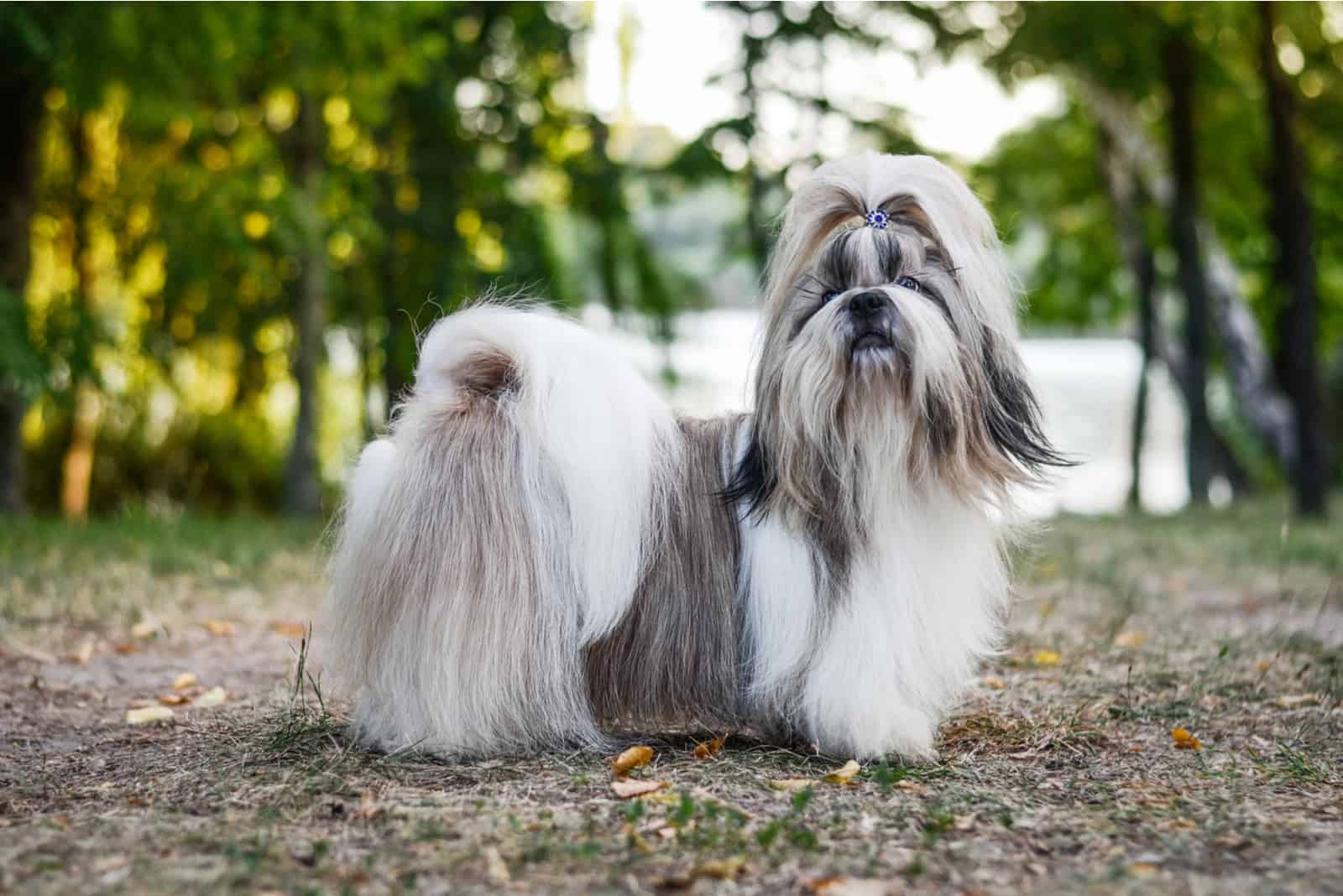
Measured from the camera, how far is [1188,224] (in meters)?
11.9

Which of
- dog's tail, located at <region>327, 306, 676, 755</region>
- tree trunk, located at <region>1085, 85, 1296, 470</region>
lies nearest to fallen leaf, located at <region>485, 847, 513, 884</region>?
dog's tail, located at <region>327, 306, 676, 755</region>

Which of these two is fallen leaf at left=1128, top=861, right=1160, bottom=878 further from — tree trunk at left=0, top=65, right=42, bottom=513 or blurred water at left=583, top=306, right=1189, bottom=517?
tree trunk at left=0, top=65, right=42, bottom=513

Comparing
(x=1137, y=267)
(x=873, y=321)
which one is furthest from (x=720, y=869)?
(x=1137, y=267)

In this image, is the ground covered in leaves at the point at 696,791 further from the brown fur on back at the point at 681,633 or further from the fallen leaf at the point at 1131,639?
the brown fur on back at the point at 681,633

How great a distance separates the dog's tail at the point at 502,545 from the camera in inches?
133

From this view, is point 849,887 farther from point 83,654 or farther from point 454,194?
point 454,194

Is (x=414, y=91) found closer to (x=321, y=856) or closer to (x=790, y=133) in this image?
(x=790, y=133)

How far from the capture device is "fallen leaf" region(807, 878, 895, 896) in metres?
2.50

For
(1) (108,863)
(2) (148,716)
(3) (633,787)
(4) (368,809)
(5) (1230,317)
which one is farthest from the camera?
(5) (1230,317)

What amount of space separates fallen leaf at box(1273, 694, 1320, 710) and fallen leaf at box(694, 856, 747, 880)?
2.43 m

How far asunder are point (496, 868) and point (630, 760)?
0.82 m

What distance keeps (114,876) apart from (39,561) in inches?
211

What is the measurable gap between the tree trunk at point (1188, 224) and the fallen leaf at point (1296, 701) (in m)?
8.52

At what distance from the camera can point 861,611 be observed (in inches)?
131
